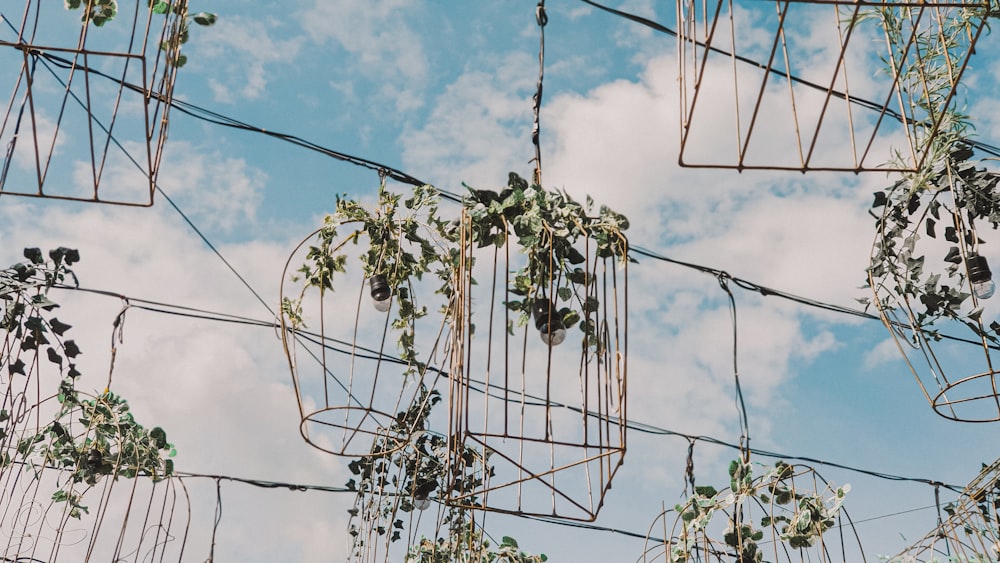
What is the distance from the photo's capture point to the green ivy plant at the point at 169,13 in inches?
74.7

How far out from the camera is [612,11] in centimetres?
273

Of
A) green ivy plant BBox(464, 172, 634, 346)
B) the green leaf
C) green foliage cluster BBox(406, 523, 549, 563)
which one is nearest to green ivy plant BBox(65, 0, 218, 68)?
the green leaf

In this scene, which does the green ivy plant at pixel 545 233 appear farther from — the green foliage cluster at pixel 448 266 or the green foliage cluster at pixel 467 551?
the green foliage cluster at pixel 467 551

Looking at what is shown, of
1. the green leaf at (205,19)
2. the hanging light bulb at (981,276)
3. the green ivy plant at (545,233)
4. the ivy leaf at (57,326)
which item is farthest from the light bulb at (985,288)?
the ivy leaf at (57,326)

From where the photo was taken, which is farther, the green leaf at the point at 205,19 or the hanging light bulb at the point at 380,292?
the hanging light bulb at the point at 380,292

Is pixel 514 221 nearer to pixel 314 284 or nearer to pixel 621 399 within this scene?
pixel 621 399

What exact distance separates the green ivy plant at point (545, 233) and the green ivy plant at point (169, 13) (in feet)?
2.31

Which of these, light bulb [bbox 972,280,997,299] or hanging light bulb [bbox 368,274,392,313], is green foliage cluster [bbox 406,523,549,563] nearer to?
hanging light bulb [bbox 368,274,392,313]

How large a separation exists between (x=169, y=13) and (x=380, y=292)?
0.97m

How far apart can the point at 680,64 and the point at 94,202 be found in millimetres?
1206

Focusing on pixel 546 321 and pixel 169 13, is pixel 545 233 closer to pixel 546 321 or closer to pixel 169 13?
pixel 546 321

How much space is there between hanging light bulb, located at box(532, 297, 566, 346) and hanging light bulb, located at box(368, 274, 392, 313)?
2.22 feet

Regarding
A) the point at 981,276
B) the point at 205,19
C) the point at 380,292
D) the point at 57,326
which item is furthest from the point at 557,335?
the point at 57,326

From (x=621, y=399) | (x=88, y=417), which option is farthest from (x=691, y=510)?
(x=88, y=417)
